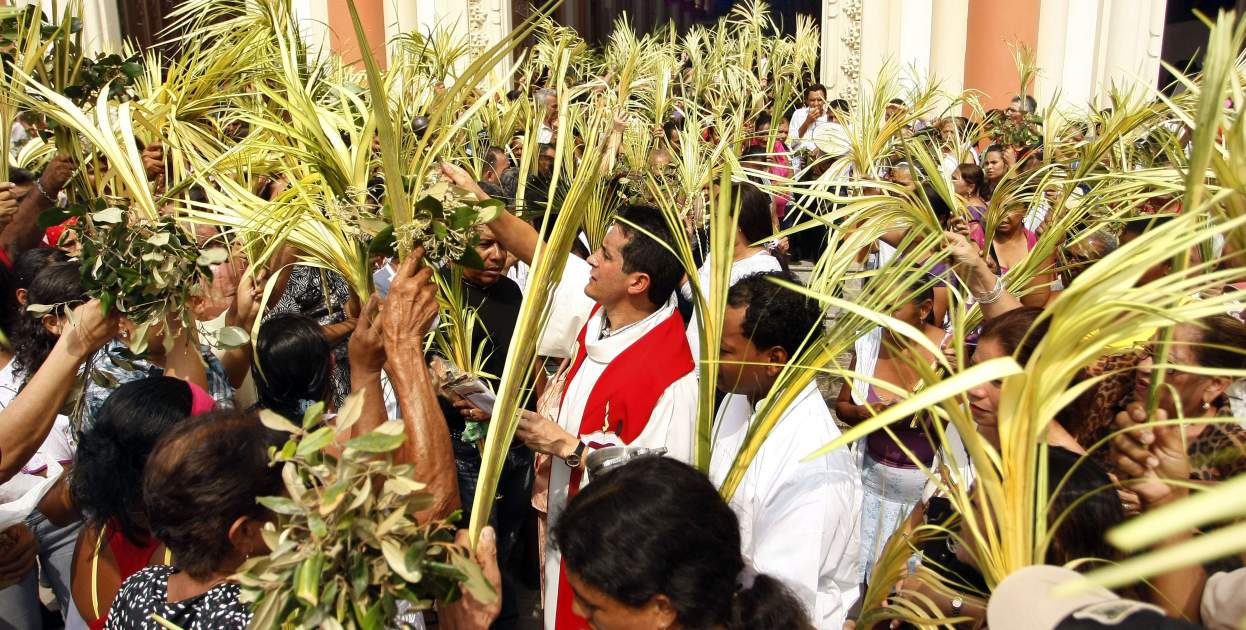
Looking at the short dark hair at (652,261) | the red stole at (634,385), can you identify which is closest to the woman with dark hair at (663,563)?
the red stole at (634,385)

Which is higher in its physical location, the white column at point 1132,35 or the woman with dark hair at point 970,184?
the white column at point 1132,35

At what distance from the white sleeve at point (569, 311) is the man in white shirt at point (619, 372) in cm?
25

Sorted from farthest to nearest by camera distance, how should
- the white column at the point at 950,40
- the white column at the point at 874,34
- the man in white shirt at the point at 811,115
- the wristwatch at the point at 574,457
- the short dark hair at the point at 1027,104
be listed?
the white column at the point at 874,34, the white column at the point at 950,40, the man in white shirt at the point at 811,115, the short dark hair at the point at 1027,104, the wristwatch at the point at 574,457

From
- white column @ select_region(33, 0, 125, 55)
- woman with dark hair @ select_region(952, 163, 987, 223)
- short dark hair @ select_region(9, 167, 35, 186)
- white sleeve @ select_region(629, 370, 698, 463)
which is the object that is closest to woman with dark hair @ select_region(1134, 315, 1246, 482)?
white sleeve @ select_region(629, 370, 698, 463)

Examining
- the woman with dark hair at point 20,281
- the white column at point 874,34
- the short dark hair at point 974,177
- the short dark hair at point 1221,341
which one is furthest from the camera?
the white column at point 874,34

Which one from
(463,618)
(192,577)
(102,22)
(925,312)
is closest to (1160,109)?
(925,312)

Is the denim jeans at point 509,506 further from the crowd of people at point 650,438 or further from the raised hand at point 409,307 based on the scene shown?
the raised hand at point 409,307

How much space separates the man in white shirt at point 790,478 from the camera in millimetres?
2031

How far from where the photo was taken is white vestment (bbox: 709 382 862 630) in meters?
2.02

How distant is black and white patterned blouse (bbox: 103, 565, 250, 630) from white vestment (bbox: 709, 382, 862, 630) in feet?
3.24

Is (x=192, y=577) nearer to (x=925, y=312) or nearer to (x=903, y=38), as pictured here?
(x=925, y=312)

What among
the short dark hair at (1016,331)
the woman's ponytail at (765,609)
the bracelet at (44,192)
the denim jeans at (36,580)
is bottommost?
the denim jeans at (36,580)

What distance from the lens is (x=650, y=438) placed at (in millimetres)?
2664

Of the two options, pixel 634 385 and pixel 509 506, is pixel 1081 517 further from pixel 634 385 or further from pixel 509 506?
pixel 509 506
